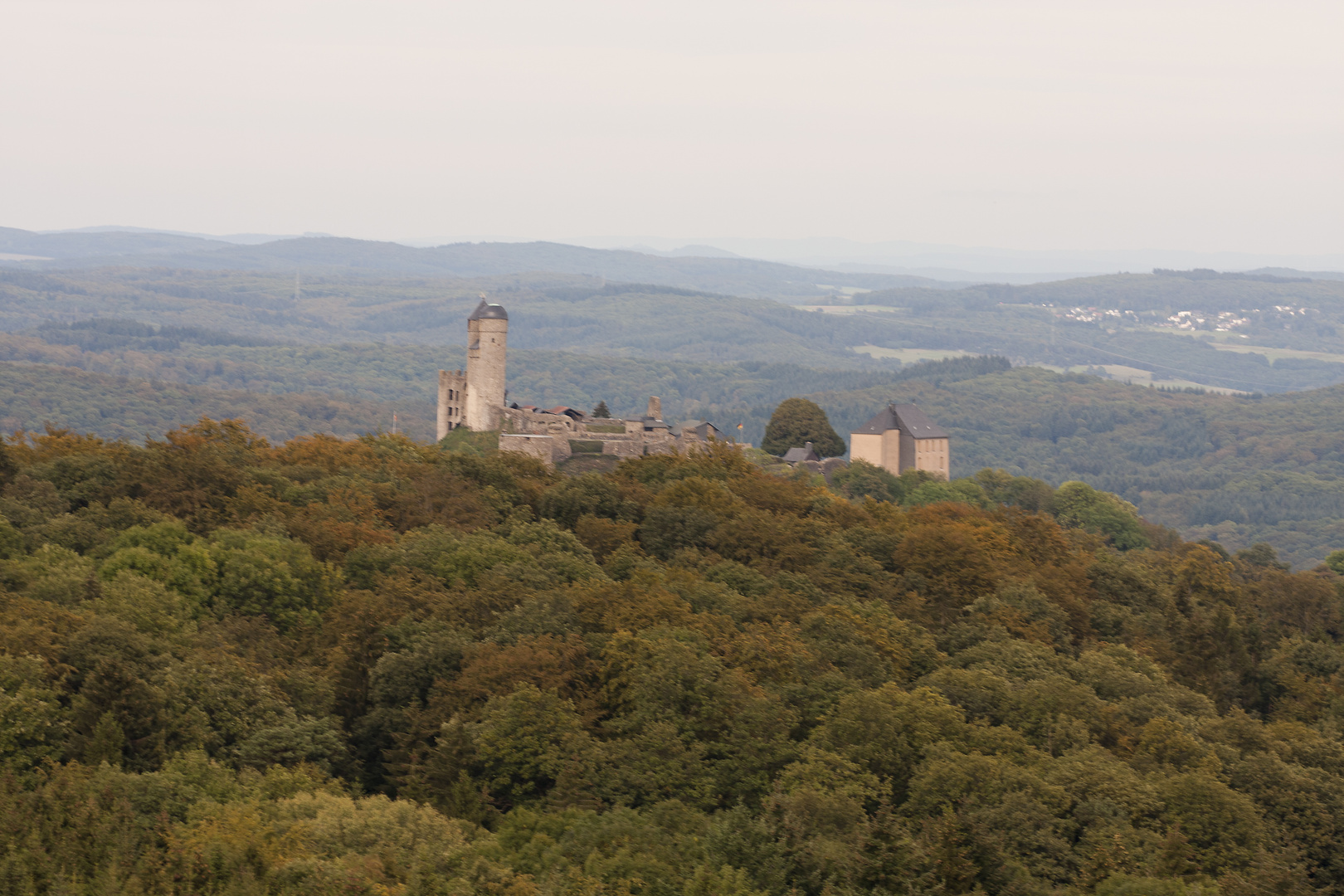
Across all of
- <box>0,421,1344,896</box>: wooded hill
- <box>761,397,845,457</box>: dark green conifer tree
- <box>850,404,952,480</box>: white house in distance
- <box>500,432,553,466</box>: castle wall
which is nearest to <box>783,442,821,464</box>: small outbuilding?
<box>761,397,845,457</box>: dark green conifer tree

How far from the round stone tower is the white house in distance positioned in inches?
897

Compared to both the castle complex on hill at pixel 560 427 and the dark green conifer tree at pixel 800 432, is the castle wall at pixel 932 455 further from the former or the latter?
the dark green conifer tree at pixel 800 432

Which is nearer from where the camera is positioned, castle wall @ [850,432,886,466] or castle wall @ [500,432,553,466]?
castle wall @ [500,432,553,466]

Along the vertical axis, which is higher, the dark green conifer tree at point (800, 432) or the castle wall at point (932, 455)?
the dark green conifer tree at point (800, 432)

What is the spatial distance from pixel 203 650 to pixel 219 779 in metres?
5.59

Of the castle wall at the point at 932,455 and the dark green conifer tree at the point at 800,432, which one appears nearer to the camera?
the dark green conifer tree at the point at 800,432

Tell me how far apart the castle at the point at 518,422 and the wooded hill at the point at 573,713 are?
881 inches

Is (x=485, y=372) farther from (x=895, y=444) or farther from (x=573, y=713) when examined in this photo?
(x=573, y=713)

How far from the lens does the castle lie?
244ft

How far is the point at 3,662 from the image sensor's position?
88.5 ft

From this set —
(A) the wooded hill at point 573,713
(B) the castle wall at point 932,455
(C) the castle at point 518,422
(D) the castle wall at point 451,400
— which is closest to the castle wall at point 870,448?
(B) the castle wall at point 932,455

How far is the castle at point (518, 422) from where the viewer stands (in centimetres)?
7431

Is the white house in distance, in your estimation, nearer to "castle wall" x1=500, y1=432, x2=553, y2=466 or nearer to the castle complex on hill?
the castle complex on hill

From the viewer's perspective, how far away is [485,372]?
8219cm
